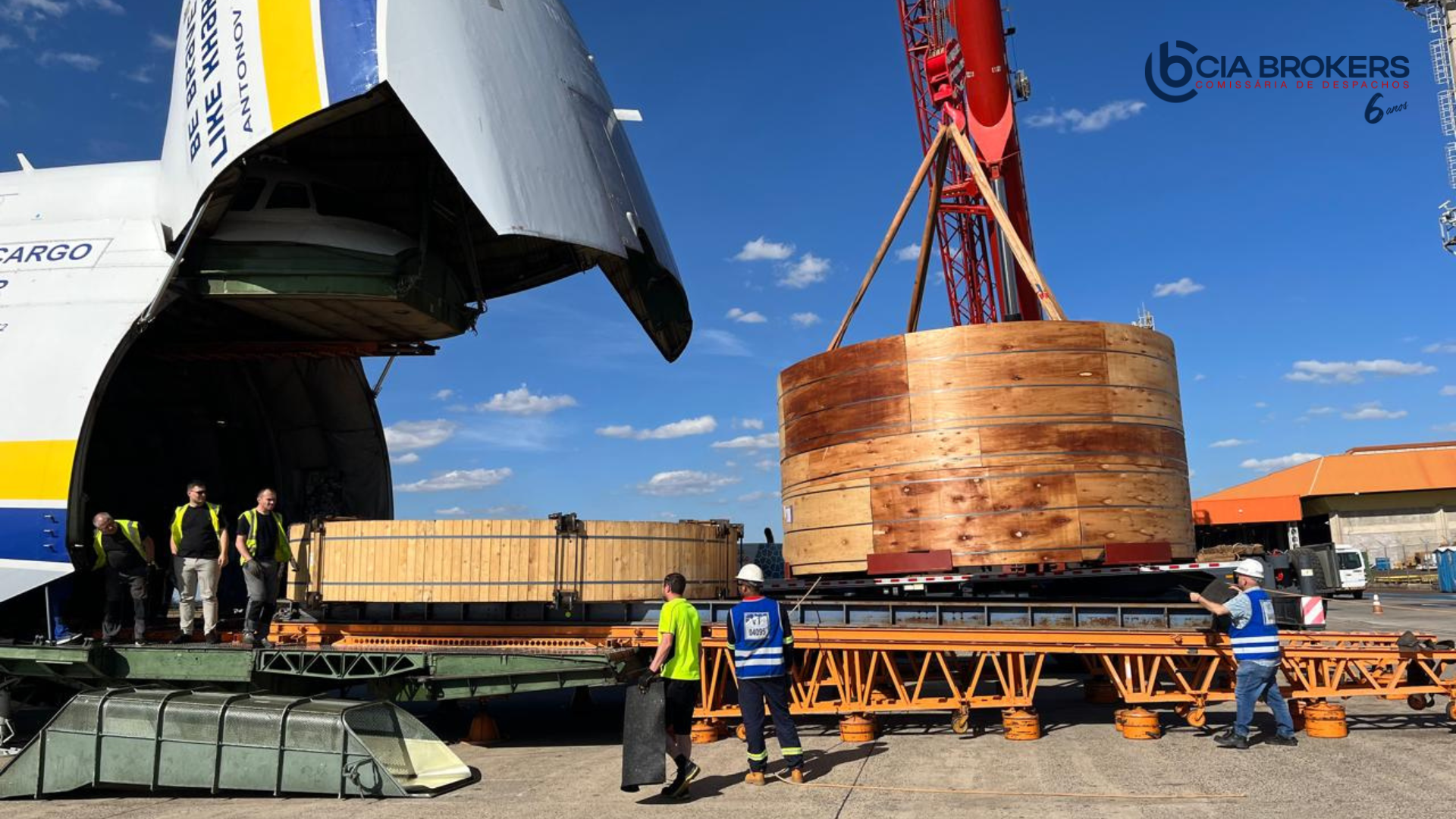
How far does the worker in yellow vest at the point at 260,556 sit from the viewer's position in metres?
10.2

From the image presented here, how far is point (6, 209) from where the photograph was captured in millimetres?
12508

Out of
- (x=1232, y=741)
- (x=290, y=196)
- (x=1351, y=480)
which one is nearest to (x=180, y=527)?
(x=290, y=196)

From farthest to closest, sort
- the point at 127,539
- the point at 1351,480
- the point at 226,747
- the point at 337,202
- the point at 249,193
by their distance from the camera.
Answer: the point at 1351,480, the point at 337,202, the point at 249,193, the point at 127,539, the point at 226,747

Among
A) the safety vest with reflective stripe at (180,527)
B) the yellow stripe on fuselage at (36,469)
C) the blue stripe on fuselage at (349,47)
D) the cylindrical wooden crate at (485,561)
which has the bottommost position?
the cylindrical wooden crate at (485,561)

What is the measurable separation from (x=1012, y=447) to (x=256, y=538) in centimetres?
816

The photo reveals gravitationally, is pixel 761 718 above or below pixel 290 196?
below

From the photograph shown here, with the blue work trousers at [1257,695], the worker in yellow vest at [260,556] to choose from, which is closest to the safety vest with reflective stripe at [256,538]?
the worker in yellow vest at [260,556]

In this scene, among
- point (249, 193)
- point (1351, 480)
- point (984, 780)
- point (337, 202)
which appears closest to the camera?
point (984, 780)

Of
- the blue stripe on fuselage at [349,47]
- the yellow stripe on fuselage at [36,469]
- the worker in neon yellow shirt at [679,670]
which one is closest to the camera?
the worker in neon yellow shirt at [679,670]

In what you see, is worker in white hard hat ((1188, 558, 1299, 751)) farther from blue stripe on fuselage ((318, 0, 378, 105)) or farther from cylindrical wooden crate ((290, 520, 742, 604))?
blue stripe on fuselage ((318, 0, 378, 105))

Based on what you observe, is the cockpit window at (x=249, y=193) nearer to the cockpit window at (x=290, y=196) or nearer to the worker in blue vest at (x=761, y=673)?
the cockpit window at (x=290, y=196)

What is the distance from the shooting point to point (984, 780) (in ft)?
24.4

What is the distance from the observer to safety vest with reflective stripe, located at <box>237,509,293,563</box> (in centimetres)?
1025

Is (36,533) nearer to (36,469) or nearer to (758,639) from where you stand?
(36,469)
